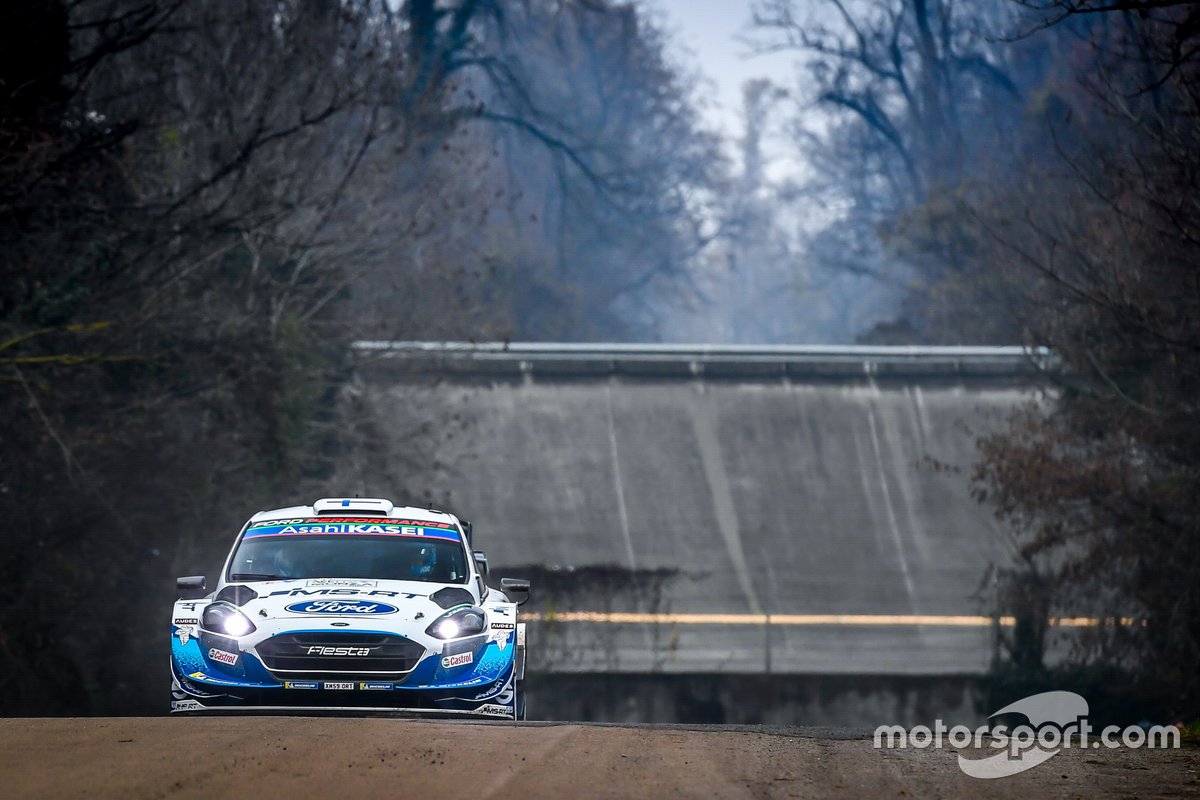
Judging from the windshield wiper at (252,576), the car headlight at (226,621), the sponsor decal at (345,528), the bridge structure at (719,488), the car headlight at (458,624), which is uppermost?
the sponsor decal at (345,528)

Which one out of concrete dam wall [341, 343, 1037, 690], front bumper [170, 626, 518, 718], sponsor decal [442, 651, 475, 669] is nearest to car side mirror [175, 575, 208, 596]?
front bumper [170, 626, 518, 718]

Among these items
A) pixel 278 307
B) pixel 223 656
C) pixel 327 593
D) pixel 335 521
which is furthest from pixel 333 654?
pixel 278 307

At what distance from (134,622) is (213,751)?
1511cm

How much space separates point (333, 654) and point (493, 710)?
4.21ft

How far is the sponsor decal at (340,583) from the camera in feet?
38.2

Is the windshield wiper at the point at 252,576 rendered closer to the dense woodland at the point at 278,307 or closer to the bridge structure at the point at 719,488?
the dense woodland at the point at 278,307

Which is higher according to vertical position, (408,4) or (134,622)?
(408,4)

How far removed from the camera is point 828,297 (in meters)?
103

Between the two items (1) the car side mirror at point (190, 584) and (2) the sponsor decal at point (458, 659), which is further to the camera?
(1) the car side mirror at point (190, 584)

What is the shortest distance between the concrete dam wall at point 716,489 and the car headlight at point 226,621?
16744 millimetres

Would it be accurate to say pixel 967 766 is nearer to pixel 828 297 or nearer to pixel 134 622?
pixel 134 622

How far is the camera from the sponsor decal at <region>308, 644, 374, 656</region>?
1084cm

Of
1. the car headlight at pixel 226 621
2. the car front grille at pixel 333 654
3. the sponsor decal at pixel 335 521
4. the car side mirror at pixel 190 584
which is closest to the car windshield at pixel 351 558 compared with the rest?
the sponsor decal at pixel 335 521

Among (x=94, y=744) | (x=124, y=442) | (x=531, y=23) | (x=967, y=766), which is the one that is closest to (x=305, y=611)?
(x=94, y=744)
